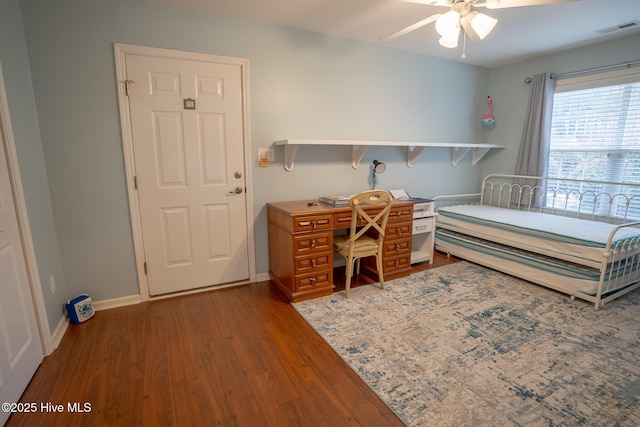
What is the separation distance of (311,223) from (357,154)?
1.14 meters

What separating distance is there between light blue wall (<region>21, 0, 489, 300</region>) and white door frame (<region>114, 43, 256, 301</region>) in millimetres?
48

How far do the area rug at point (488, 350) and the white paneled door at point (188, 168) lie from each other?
986 millimetres

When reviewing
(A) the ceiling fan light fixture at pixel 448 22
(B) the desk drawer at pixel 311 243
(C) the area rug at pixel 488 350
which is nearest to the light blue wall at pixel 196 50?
(B) the desk drawer at pixel 311 243

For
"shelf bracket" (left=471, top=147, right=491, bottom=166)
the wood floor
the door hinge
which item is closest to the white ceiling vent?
"shelf bracket" (left=471, top=147, right=491, bottom=166)

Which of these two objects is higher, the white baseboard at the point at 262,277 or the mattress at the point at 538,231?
the mattress at the point at 538,231

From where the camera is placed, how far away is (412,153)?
12.3ft

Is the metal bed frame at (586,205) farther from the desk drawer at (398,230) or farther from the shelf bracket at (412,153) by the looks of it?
the desk drawer at (398,230)

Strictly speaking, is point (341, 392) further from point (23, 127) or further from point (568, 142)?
point (568, 142)

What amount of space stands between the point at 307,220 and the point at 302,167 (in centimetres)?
75

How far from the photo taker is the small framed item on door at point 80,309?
2.26 meters

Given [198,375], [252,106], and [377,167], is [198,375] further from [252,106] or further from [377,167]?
[377,167]

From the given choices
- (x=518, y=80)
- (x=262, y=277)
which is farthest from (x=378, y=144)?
(x=518, y=80)

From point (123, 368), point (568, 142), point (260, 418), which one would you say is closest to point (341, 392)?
point (260, 418)

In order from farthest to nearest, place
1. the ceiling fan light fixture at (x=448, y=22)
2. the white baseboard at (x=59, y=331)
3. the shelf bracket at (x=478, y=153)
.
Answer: the shelf bracket at (x=478, y=153), the white baseboard at (x=59, y=331), the ceiling fan light fixture at (x=448, y=22)
